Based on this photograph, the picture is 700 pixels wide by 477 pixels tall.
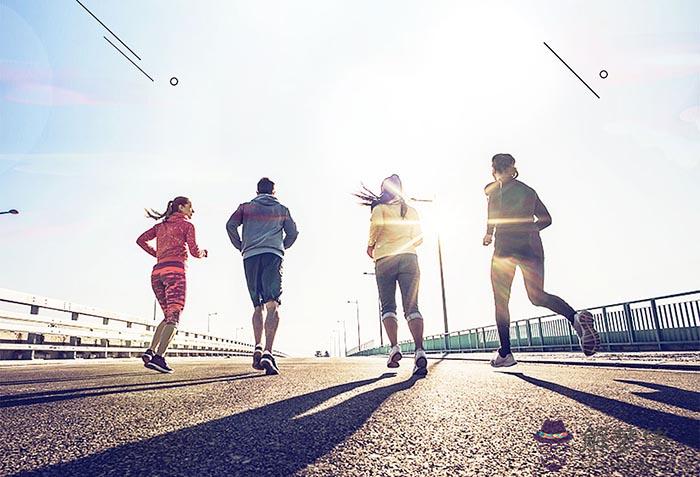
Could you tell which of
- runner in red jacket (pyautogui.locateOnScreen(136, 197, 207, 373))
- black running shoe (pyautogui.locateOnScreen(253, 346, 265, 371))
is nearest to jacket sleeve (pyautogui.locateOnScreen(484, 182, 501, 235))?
black running shoe (pyautogui.locateOnScreen(253, 346, 265, 371))

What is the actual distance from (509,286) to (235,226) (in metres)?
3.32

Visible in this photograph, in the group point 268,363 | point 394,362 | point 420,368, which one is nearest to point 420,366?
point 420,368

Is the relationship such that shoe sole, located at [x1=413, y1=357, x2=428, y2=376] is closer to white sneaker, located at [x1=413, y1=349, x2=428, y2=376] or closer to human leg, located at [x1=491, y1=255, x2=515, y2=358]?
white sneaker, located at [x1=413, y1=349, x2=428, y2=376]

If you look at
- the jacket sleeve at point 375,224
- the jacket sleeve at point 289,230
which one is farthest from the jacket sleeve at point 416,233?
the jacket sleeve at point 289,230

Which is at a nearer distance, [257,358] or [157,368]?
[157,368]

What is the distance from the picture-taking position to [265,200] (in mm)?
5914

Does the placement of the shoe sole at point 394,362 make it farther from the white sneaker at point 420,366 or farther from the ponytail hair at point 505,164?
the ponytail hair at point 505,164

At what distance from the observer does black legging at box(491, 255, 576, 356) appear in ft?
16.4

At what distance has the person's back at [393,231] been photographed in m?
5.44

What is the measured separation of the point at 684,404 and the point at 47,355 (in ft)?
29.4

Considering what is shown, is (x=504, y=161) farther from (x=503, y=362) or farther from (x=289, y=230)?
(x=289, y=230)

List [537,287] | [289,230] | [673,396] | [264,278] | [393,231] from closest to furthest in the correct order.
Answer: [673,396] < [537,287] < [393,231] < [264,278] < [289,230]

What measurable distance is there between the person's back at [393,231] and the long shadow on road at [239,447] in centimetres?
308

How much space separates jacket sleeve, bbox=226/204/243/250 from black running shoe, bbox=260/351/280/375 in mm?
1401
